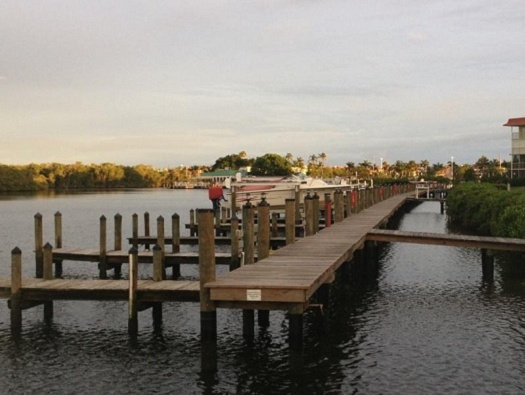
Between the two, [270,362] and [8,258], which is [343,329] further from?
[8,258]

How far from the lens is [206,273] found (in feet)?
41.9

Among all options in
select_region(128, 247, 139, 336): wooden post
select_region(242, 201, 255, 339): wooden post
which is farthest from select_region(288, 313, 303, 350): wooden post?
select_region(128, 247, 139, 336): wooden post

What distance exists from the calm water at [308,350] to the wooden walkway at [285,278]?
1.46 m

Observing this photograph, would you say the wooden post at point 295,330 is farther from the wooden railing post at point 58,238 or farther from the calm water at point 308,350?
the wooden railing post at point 58,238

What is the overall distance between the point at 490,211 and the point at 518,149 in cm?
4292

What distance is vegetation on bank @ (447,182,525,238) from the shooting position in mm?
26975

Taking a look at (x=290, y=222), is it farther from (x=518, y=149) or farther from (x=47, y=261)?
(x=518, y=149)

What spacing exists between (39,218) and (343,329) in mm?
12711

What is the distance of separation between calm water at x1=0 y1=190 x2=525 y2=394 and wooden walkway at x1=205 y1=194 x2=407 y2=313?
Result: 57.4 inches

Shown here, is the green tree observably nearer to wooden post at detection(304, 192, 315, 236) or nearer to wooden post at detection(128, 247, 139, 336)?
wooden post at detection(304, 192, 315, 236)

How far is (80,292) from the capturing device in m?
15.3

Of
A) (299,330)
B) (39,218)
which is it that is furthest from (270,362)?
(39,218)

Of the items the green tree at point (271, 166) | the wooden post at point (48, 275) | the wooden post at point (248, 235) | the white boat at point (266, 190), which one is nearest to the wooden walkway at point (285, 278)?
the wooden post at point (248, 235)

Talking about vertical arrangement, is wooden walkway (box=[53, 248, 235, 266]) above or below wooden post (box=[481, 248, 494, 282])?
above
